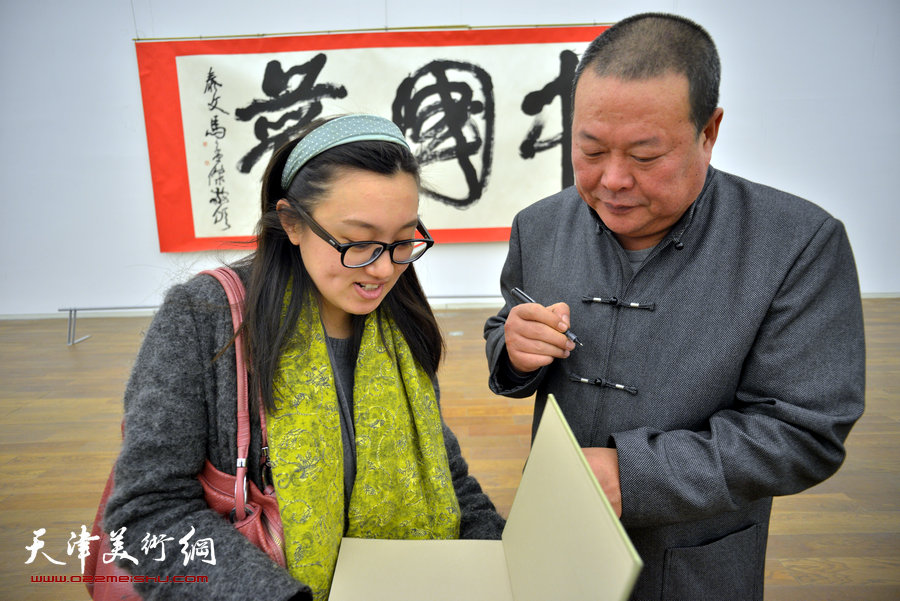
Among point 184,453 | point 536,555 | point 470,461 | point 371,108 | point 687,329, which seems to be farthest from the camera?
point 371,108

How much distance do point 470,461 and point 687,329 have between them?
1.70m

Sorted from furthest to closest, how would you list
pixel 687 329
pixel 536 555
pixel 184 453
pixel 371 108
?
pixel 371 108
pixel 687 329
pixel 184 453
pixel 536 555

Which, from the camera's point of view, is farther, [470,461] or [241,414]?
[470,461]

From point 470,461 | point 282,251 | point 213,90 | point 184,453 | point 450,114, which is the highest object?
point 213,90

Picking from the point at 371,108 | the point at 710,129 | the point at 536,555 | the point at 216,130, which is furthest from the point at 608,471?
the point at 216,130

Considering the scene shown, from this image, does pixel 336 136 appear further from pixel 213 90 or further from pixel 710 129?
pixel 213 90

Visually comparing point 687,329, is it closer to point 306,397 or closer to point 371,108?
point 306,397

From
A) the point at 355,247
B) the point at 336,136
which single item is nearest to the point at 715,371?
the point at 355,247

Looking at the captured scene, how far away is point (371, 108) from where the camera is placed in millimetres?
4273

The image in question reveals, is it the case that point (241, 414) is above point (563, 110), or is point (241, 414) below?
below

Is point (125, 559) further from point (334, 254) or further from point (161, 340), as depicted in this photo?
point (334, 254)

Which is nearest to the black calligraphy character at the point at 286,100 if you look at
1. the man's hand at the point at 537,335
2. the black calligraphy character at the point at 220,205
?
the black calligraphy character at the point at 220,205

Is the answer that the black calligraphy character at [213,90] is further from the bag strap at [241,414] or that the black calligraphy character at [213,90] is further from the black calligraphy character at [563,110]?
the bag strap at [241,414]

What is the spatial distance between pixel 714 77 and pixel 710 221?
24cm
